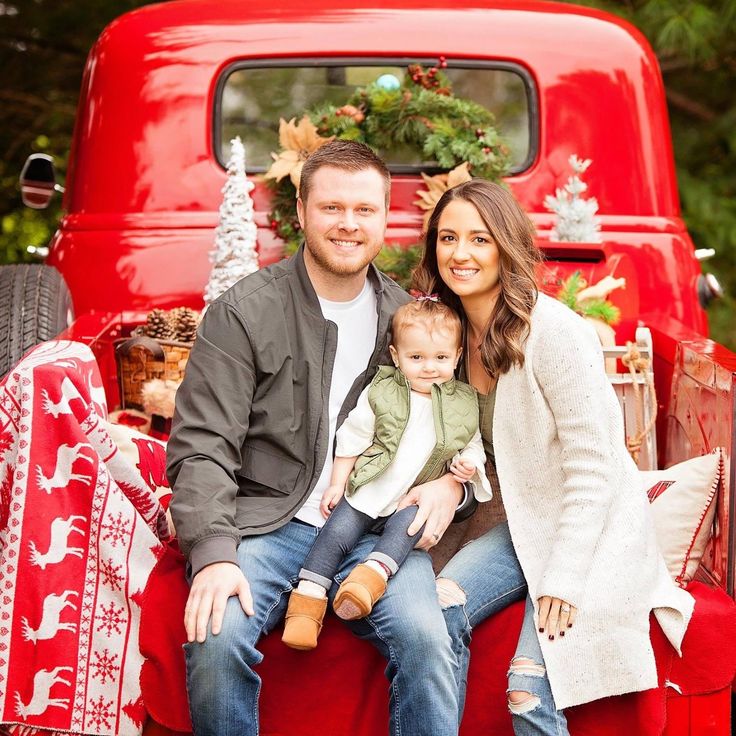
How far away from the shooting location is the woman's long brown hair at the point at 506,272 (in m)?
2.71

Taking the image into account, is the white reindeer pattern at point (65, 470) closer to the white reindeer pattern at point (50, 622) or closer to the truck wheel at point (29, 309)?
the white reindeer pattern at point (50, 622)

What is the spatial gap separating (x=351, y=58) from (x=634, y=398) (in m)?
1.63

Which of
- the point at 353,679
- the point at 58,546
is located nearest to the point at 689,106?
the point at 353,679

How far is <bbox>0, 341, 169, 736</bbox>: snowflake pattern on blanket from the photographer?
2.53 m

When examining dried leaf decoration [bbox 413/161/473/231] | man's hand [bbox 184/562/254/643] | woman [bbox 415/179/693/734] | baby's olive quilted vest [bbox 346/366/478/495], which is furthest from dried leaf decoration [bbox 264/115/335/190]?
man's hand [bbox 184/562/254/643]

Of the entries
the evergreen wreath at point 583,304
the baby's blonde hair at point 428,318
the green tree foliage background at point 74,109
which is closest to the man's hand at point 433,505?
the baby's blonde hair at point 428,318

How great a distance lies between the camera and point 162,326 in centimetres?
367

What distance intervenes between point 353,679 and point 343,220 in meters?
1.12

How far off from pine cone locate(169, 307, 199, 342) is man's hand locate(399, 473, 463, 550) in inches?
48.5

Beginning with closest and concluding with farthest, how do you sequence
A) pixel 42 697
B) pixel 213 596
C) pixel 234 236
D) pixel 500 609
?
pixel 213 596
pixel 42 697
pixel 500 609
pixel 234 236

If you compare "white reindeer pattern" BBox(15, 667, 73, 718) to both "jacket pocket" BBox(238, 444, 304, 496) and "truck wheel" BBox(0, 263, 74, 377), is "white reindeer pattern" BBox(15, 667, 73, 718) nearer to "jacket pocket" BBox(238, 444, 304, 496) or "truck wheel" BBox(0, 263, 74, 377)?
"jacket pocket" BBox(238, 444, 304, 496)

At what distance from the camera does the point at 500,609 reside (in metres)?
2.64

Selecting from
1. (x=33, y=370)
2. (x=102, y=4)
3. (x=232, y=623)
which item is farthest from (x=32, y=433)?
(x=102, y=4)

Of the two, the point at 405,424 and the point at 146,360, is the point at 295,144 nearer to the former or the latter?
the point at 146,360
